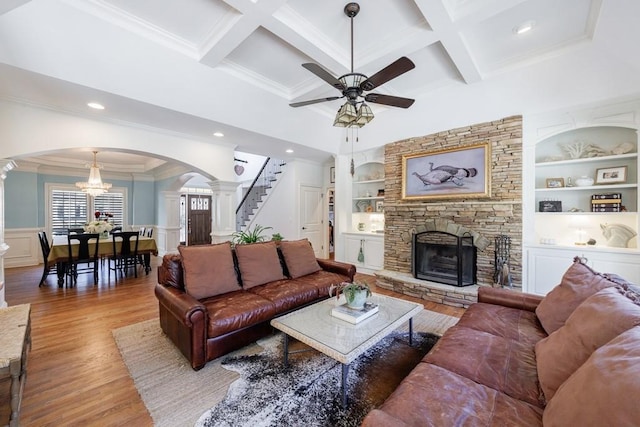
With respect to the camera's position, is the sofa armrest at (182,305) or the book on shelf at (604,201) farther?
the book on shelf at (604,201)

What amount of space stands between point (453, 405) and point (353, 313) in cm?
115

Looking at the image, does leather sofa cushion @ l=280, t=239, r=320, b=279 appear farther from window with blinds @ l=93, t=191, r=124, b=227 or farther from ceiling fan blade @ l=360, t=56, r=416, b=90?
window with blinds @ l=93, t=191, r=124, b=227

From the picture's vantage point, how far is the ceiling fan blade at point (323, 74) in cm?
236

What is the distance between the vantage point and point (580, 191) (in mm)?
3838

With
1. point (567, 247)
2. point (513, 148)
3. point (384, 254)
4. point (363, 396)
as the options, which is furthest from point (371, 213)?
point (363, 396)

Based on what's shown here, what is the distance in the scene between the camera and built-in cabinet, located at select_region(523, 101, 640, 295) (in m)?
3.44

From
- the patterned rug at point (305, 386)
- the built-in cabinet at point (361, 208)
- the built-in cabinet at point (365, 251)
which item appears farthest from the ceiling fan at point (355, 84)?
the built-in cabinet at point (365, 251)

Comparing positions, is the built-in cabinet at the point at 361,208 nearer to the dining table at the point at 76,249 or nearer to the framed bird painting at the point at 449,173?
the framed bird painting at the point at 449,173

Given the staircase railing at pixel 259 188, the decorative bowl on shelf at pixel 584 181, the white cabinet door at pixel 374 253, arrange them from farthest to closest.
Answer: the staircase railing at pixel 259 188 < the white cabinet door at pixel 374 253 < the decorative bowl on shelf at pixel 584 181

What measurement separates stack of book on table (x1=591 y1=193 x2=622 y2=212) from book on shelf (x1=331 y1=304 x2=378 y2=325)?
351 centimetres

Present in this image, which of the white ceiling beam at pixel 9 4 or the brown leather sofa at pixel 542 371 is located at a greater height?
the white ceiling beam at pixel 9 4

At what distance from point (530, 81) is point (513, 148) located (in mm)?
898

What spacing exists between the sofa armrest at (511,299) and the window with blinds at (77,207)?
982 centimetres

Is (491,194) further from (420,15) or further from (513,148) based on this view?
(420,15)
